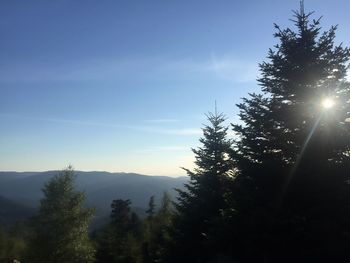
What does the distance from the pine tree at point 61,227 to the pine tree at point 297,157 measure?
52.7 feet

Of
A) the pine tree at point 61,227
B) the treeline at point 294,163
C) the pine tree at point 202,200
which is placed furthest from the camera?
the pine tree at point 61,227

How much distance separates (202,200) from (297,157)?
10.7 meters

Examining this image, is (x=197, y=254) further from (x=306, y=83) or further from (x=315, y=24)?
(x=315, y=24)

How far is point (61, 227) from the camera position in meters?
30.6

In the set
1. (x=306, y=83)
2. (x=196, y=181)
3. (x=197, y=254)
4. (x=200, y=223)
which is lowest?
(x=197, y=254)

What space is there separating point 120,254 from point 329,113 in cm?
4436

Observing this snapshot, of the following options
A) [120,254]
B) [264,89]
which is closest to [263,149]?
[264,89]

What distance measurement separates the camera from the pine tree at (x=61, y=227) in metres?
30.1

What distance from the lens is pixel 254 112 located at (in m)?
18.7

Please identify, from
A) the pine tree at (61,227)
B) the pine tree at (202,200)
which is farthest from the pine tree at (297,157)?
the pine tree at (61,227)

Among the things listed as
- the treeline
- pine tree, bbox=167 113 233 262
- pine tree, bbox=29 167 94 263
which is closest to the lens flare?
the treeline

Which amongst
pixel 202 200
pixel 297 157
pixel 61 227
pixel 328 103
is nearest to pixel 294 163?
pixel 297 157

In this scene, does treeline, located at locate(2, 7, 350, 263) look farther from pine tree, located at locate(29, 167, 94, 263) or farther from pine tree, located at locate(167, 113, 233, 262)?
pine tree, located at locate(29, 167, 94, 263)

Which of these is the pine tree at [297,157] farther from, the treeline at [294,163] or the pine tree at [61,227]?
the pine tree at [61,227]
